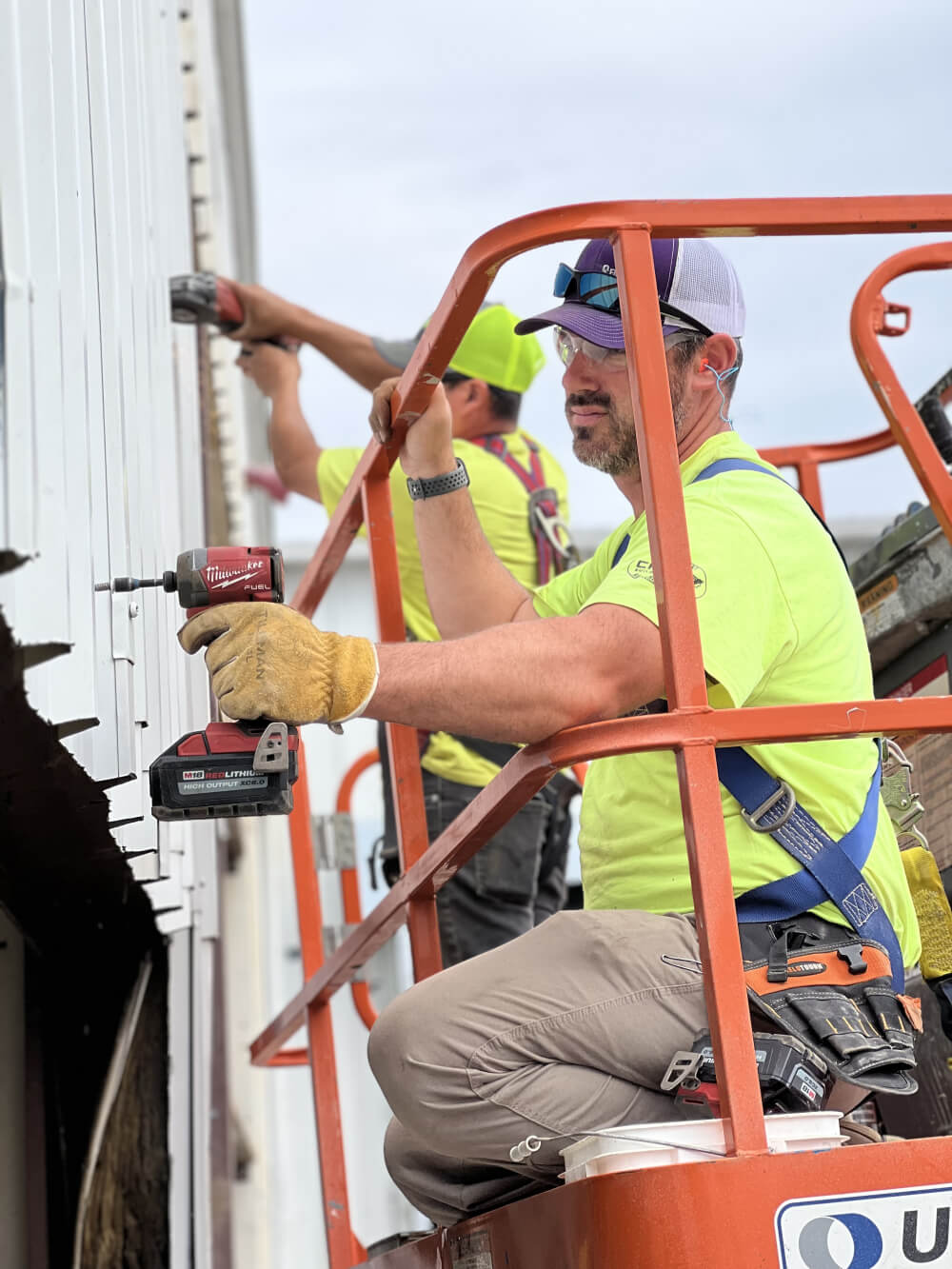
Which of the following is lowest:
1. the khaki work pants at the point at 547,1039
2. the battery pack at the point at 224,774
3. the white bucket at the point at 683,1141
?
the white bucket at the point at 683,1141

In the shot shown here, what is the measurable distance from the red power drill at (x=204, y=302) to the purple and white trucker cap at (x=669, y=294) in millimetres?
2486

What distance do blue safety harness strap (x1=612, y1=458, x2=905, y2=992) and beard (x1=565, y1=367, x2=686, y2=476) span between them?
0.81m

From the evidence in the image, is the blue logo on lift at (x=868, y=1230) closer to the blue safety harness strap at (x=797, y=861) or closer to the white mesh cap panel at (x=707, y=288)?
the blue safety harness strap at (x=797, y=861)

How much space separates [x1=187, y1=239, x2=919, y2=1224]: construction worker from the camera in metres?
2.69

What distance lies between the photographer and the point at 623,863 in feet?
10.3

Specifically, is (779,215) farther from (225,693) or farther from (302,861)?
(302,861)

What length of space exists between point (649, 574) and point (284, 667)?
670mm

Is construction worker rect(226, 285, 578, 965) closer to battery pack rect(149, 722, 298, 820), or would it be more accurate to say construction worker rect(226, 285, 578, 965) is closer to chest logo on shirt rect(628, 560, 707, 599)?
chest logo on shirt rect(628, 560, 707, 599)

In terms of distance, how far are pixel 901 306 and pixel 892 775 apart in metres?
1.16

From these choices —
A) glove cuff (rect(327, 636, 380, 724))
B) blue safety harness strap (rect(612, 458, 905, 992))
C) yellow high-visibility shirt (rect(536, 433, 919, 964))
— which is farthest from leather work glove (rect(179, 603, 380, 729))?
blue safety harness strap (rect(612, 458, 905, 992))

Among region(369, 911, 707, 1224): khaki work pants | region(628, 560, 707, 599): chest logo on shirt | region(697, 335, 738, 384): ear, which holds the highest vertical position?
region(697, 335, 738, 384): ear

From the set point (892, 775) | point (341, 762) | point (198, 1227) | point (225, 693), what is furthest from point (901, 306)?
point (341, 762)

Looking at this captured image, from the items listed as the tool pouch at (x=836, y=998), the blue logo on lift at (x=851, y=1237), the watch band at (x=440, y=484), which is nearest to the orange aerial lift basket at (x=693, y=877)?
the blue logo on lift at (x=851, y=1237)

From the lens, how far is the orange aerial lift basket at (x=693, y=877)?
7.59 ft
